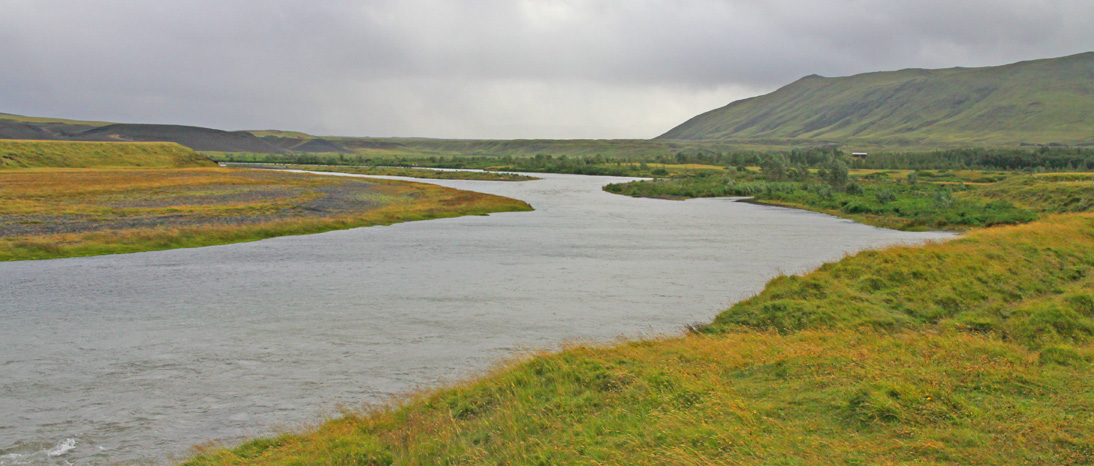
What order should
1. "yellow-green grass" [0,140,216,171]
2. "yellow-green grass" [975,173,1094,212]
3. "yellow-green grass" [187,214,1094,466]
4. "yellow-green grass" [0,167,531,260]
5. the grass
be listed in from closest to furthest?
"yellow-green grass" [187,214,1094,466] < "yellow-green grass" [0,167,531,260] < the grass < "yellow-green grass" [975,173,1094,212] < "yellow-green grass" [0,140,216,171]

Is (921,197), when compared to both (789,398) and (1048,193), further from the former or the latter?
(789,398)

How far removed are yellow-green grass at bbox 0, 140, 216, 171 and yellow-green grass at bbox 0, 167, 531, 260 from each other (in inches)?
934

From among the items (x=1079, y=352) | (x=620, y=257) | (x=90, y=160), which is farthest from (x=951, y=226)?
(x=90, y=160)

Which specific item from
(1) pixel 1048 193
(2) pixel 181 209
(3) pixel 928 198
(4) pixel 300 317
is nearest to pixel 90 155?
(2) pixel 181 209

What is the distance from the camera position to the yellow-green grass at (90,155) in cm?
10269

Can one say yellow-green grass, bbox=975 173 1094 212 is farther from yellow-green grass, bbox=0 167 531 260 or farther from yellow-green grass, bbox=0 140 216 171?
yellow-green grass, bbox=0 140 216 171

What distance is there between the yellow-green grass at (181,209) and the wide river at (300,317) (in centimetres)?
260

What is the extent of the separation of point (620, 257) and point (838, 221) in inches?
1085

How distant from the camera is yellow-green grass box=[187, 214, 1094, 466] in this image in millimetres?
Answer: 8016

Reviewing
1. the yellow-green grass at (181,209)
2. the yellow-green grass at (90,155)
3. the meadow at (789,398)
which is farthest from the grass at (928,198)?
the yellow-green grass at (90,155)

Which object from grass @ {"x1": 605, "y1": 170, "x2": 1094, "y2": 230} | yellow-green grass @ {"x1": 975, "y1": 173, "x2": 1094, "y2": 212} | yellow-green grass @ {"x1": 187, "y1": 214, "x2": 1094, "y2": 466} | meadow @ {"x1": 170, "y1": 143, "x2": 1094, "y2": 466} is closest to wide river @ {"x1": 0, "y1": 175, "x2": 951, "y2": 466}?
meadow @ {"x1": 170, "y1": 143, "x2": 1094, "y2": 466}

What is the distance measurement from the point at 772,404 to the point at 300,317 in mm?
15534

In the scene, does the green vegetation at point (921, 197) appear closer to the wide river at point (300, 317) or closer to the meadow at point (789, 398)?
the wide river at point (300, 317)

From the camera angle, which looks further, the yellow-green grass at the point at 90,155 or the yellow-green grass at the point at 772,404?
the yellow-green grass at the point at 90,155
